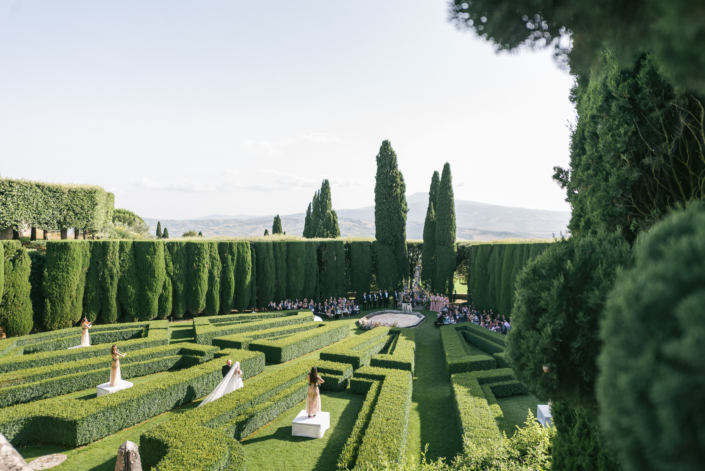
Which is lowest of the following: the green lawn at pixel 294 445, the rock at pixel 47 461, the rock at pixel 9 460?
the green lawn at pixel 294 445

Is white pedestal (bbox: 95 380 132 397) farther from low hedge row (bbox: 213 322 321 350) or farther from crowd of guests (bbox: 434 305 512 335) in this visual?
crowd of guests (bbox: 434 305 512 335)

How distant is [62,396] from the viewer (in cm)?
1035

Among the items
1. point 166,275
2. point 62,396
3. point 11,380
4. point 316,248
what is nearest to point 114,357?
point 62,396

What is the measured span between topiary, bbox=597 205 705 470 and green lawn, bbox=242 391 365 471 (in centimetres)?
707

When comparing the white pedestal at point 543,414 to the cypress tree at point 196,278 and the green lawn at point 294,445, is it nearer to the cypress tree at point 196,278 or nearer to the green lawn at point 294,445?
the green lawn at point 294,445

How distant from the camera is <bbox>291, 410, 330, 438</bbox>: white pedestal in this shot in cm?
837

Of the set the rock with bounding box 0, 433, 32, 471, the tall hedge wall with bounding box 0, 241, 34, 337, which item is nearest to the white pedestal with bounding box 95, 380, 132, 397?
the rock with bounding box 0, 433, 32, 471

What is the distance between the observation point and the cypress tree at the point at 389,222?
28328 mm

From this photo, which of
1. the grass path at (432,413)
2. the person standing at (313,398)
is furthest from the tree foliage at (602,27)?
the person standing at (313,398)

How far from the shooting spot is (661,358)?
4.63 feet

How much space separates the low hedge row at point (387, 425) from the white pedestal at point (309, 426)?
1.20m

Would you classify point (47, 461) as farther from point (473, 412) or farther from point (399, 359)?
point (399, 359)

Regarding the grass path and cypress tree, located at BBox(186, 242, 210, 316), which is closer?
the grass path

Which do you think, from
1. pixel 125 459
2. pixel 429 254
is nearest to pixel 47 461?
pixel 125 459
